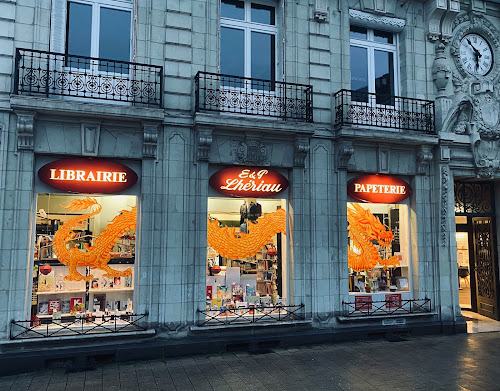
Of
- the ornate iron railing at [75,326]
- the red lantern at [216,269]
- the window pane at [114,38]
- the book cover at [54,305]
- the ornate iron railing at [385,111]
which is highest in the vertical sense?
the window pane at [114,38]

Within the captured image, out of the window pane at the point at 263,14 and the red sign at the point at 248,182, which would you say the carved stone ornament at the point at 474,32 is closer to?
the window pane at the point at 263,14

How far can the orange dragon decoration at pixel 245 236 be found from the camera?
10.5 m

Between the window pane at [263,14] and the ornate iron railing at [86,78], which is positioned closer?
the ornate iron railing at [86,78]

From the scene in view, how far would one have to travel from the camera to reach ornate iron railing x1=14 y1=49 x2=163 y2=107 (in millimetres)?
9031

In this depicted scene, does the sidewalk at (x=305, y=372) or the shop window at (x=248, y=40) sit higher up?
the shop window at (x=248, y=40)

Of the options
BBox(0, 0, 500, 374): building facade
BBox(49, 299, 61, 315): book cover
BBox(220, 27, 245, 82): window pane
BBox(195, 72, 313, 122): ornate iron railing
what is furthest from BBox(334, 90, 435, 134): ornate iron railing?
BBox(49, 299, 61, 315): book cover

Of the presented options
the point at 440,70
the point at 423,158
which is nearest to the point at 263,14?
the point at 440,70

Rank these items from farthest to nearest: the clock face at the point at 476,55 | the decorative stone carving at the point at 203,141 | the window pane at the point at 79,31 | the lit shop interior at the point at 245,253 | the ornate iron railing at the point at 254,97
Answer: the clock face at the point at 476,55 → the lit shop interior at the point at 245,253 → the ornate iron railing at the point at 254,97 → the decorative stone carving at the point at 203,141 → the window pane at the point at 79,31

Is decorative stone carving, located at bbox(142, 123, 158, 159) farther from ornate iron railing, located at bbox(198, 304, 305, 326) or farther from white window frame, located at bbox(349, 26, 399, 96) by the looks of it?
white window frame, located at bbox(349, 26, 399, 96)

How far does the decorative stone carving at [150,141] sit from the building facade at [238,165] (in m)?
0.04

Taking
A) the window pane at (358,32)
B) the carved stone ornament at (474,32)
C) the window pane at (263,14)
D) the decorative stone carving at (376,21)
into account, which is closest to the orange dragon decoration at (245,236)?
the window pane at (263,14)

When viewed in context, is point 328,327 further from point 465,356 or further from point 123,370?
point 123,370

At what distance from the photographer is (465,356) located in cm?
943

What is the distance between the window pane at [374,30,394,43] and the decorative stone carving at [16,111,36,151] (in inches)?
391
